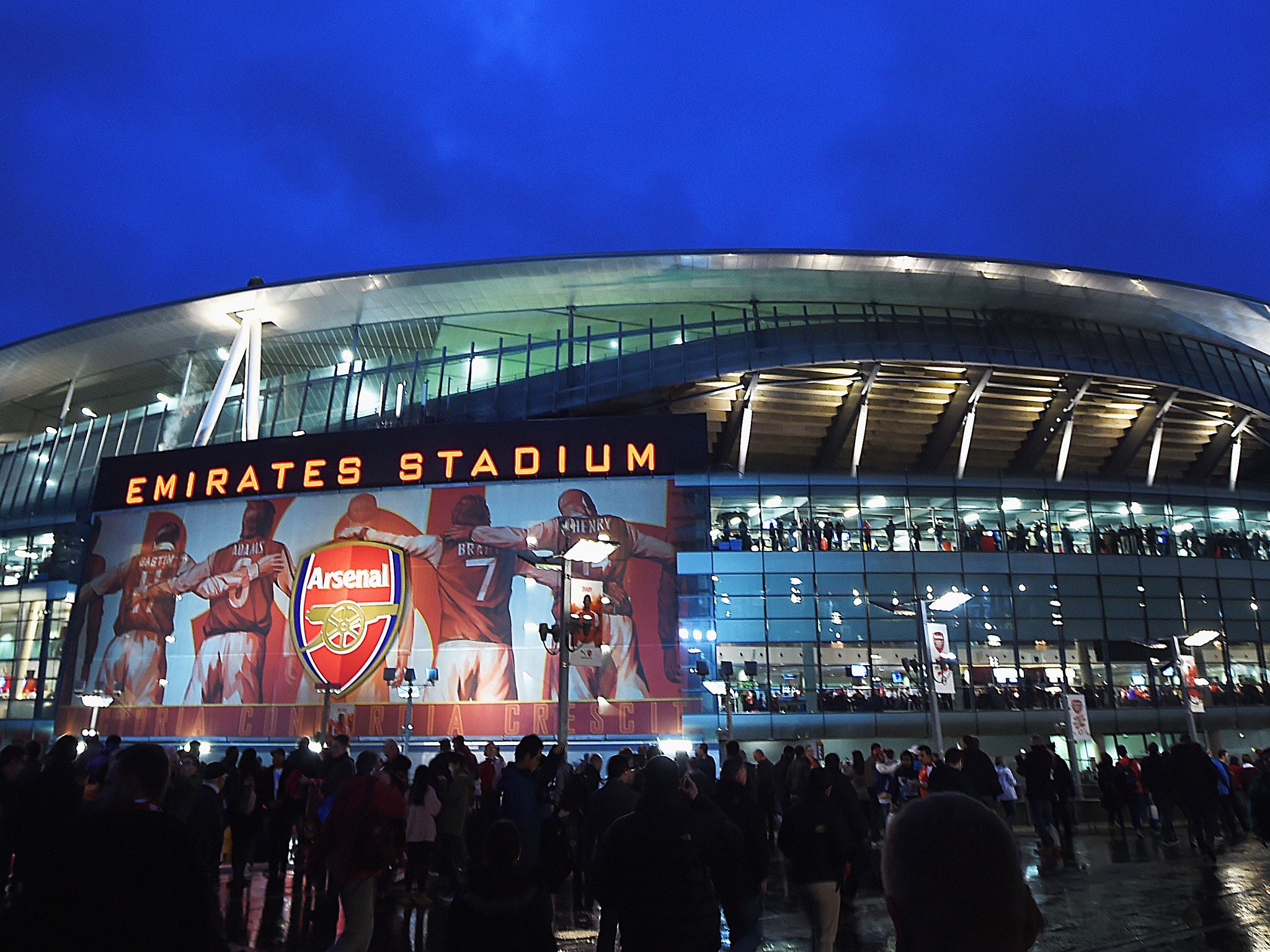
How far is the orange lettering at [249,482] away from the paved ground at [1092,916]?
22575 millimetres

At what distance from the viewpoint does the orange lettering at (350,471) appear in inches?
1284

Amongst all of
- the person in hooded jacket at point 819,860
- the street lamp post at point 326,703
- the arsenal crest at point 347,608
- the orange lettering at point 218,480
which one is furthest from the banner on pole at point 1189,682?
the orange lettering at point 218,480

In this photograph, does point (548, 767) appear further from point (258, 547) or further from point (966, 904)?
point (258, 547)

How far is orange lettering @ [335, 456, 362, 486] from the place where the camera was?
3262 centimetres

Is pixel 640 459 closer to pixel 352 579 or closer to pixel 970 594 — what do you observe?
pixel 352 579

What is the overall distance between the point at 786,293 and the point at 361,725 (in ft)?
74.4

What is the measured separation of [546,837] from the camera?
6.80 meters

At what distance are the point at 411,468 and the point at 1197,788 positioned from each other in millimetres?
25209

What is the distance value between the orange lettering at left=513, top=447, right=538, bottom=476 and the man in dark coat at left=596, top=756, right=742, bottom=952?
26565 millimetres

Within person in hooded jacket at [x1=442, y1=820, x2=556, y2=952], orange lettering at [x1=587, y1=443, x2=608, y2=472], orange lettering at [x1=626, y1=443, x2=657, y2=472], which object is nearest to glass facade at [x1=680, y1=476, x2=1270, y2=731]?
orange lettering at [x1=626, y1=443, x2=657, y2=472]

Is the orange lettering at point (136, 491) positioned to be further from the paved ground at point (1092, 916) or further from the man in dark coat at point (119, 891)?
the man in dark coat at point (119, 891)

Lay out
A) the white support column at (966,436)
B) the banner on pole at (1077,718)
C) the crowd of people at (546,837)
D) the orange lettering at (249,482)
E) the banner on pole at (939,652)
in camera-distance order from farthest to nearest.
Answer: the white support column at (966,436)
the orange lettering at (249,482)
the banner on pole at (939,652)
the banner on pole at (1077,718)
the crowd of people at (546,837)

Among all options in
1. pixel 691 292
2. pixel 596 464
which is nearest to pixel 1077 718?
pixel 596 464

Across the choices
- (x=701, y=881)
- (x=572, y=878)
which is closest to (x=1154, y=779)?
(x=572, y=878)
